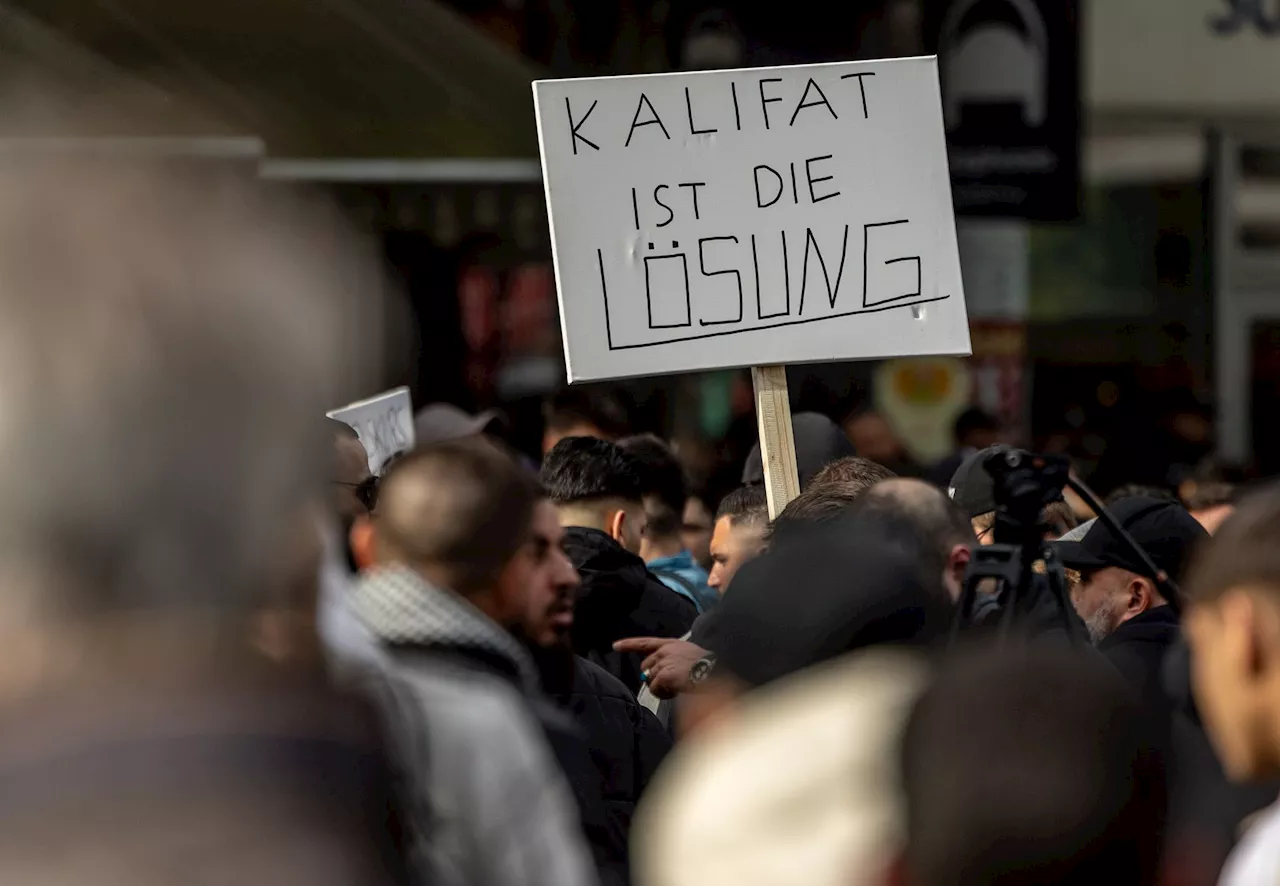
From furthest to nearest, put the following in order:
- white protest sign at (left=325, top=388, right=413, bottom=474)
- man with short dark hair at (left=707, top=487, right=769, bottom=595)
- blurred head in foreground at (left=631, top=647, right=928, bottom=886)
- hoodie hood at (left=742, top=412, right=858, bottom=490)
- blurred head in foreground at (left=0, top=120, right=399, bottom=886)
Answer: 1. hoodie hood at (left=742, top=412, right=858, bottom=490)
2. white protest sign at (left=325, top=388, right=413, bottom=474)
3. man with short dark hair at (left=707, top=487, right=769, bottom=595)
4. blurred head in foreground at (left=631, top=647, right=928, bottom=886)
5. blurred head in foreground at (left=0, top=120, right=399, bottom=886)

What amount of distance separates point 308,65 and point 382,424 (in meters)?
2.44

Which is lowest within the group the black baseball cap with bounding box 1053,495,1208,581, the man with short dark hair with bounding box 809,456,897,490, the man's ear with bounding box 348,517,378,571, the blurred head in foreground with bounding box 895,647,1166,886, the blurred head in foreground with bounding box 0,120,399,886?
the black baseball cap with bounding box 1053,495,1208,581

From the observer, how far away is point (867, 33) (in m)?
9.80

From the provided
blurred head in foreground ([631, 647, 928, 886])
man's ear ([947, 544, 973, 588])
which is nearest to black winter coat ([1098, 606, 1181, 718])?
man's ear ([947, 544, 973, 588])

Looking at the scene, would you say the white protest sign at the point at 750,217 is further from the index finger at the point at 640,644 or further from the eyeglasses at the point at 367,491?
the index finger at the point at 640,644

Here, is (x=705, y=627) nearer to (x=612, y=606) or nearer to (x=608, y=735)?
(x=608, y=735)

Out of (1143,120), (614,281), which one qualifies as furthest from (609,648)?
(1143,120)

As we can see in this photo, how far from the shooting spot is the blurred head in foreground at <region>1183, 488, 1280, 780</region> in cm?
188

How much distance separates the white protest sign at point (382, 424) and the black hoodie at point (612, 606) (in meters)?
0.82

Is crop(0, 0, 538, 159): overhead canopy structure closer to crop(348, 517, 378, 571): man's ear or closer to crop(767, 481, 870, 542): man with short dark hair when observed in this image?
crop(348, 517, 378, 571): man's ear

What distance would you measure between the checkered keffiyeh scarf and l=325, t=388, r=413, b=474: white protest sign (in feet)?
8.15

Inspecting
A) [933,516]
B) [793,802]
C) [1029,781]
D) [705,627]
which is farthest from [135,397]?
[933,516]

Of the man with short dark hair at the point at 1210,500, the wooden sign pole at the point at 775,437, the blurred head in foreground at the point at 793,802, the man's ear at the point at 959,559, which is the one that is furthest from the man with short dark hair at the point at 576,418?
the blurred head in foreground at the point at 793,802

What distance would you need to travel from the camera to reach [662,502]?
210 inches
